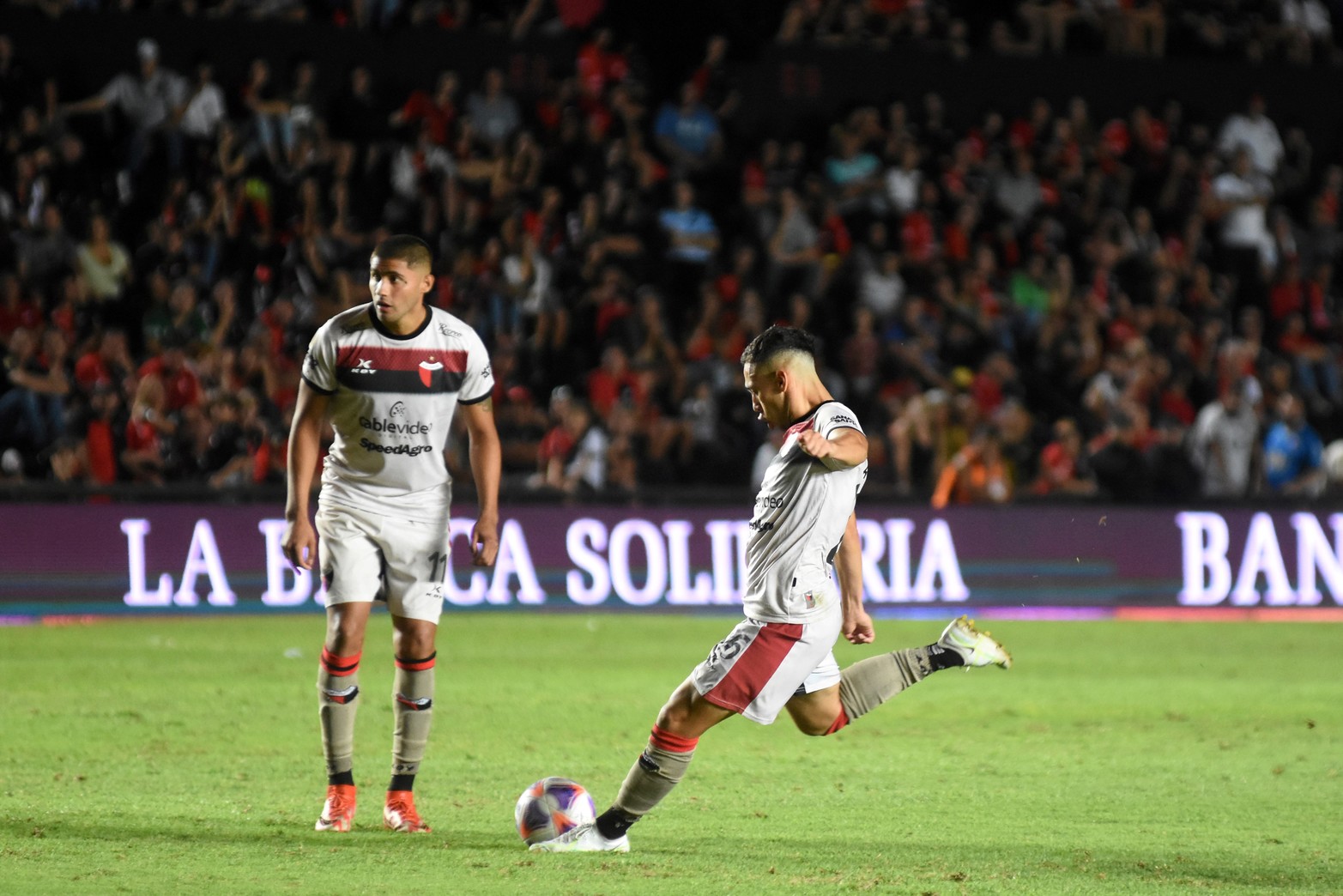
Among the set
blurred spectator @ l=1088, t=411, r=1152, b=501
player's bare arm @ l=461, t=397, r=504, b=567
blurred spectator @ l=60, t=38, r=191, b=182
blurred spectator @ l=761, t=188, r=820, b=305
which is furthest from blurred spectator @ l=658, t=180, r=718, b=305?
player's bare arm @ l=461, t=397, r=504, b=567

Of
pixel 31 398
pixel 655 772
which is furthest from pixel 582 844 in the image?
pixel 31 398

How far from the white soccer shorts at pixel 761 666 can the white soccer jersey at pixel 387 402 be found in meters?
1.50

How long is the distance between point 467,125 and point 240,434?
5.27 m

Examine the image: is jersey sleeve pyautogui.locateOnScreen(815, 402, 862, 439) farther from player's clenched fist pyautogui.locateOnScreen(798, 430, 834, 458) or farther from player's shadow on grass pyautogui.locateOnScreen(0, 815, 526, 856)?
player's shadow on grass pyautogui.locateOnScreen(0, 815, 526, 856)

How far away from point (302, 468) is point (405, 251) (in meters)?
0.94

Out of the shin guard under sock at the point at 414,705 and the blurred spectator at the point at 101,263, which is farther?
the blurred spectator at the point at 101,263

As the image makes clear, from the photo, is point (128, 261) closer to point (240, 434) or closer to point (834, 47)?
point (240, 434)

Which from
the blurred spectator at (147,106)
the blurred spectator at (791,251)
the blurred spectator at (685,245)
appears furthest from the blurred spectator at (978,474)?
the blurred spectator at (147,106)

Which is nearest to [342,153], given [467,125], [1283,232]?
[467,125]

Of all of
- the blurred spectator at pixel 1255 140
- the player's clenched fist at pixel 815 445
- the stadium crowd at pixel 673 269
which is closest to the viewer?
the player's clenched fist at pixel 815 445

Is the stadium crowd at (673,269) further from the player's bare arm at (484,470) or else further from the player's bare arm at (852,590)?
the player's bare arm at (852,590)

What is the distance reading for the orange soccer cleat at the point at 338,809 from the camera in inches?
272

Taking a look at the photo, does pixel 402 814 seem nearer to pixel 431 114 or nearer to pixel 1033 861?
pixel 1033 861

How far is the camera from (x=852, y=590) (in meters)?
6.77
